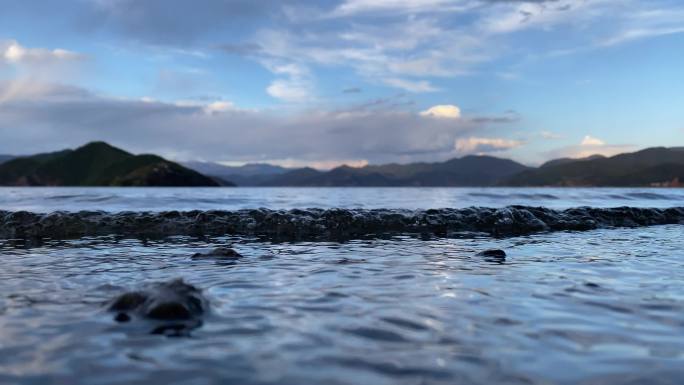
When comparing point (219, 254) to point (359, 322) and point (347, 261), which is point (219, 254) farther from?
point (359, 322)

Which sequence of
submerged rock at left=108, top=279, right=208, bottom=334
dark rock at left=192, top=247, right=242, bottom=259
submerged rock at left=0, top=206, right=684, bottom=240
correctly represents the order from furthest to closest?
submerged rock at left=0, top=206, right=684, bottom=240 → dark rock at left=192, top=247, right=242, bottom=259 → submerged rock at left=108, top=279, right=208, bottom=334

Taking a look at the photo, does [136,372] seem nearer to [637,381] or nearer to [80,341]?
[80,341]

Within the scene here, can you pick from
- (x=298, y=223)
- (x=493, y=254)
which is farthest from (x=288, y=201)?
(x=493, y=254)

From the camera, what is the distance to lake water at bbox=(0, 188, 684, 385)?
14.9 ft

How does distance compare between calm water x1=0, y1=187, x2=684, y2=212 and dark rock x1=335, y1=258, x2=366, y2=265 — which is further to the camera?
calm water x1=0, y1=187, x2=684, y2=212

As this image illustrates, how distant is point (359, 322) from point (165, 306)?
2.51 meters

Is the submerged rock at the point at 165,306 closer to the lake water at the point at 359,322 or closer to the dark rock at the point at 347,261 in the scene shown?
the lake water at the point at 359,322

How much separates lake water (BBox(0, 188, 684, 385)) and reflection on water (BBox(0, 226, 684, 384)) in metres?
0.02

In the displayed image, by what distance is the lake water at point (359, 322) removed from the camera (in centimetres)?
455

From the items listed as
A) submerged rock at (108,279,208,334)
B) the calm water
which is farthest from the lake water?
the calm water

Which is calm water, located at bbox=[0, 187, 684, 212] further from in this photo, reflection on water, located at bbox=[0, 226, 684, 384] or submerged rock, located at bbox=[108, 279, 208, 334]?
submerged rock, located at bbox=[108, 279, 208, 334]

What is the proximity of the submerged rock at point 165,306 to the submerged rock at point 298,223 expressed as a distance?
31.5ft

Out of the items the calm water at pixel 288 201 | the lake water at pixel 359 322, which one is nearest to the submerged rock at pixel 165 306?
the lake water at pixel 359 322

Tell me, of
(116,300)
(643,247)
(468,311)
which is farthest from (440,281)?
(643,247)
